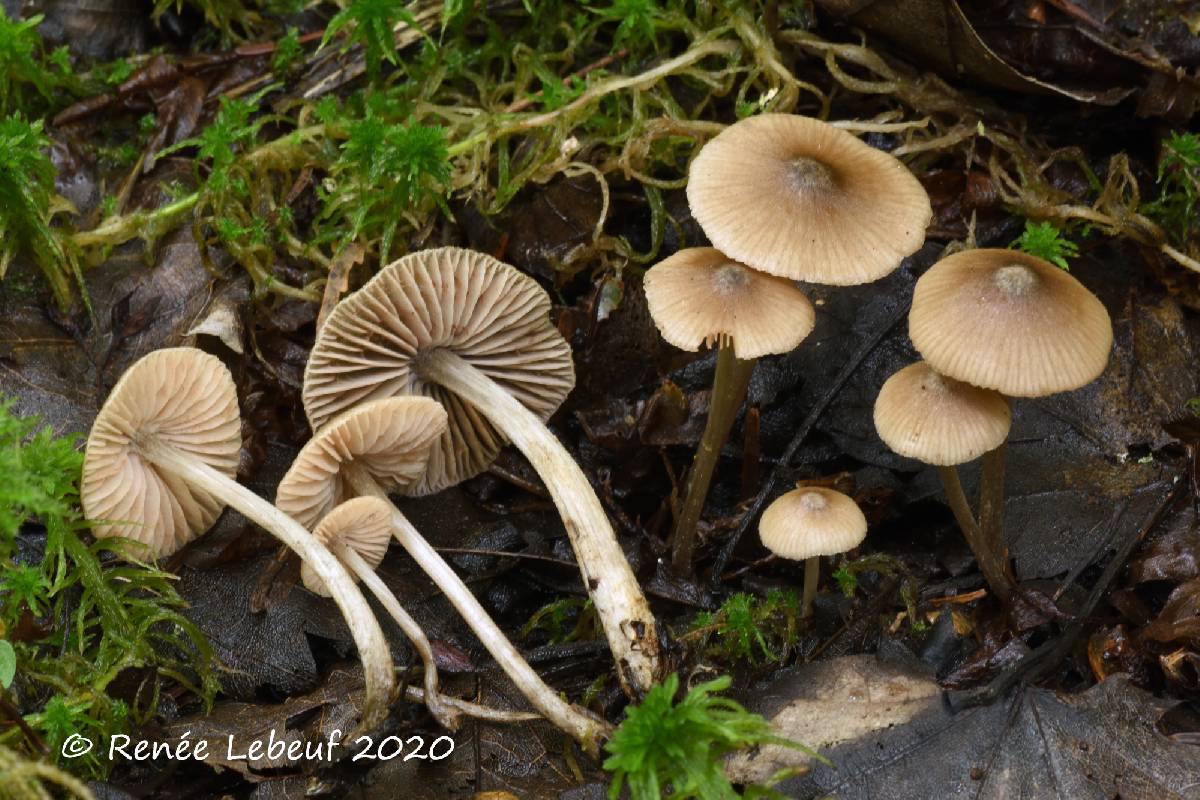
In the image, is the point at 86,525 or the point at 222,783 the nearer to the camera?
the point at 222,783

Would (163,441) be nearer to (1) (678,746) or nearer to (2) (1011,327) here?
(1) (678,746)

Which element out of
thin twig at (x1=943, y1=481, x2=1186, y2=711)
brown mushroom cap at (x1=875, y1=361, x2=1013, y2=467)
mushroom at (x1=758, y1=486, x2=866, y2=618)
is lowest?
thin twig at (x1=943, y1=481, x2=1186, y2=711)

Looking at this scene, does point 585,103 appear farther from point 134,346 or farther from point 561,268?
point 134,346

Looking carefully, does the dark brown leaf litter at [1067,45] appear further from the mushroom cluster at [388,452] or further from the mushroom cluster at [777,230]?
the mushroom cluster at [388,452]

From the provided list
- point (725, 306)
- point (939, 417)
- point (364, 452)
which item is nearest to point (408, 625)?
point (364, 452)

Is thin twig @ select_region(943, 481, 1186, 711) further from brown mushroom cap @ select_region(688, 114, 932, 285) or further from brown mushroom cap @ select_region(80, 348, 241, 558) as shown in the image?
brown mushroom cap @ select_region(80, 348, 241, 558)

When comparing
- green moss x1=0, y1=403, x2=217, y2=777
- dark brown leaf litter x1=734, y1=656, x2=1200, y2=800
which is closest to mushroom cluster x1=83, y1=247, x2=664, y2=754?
green moss x1=0, y1=403, x2=217, y2=777

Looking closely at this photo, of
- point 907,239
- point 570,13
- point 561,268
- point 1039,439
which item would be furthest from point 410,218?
point 1039,439
